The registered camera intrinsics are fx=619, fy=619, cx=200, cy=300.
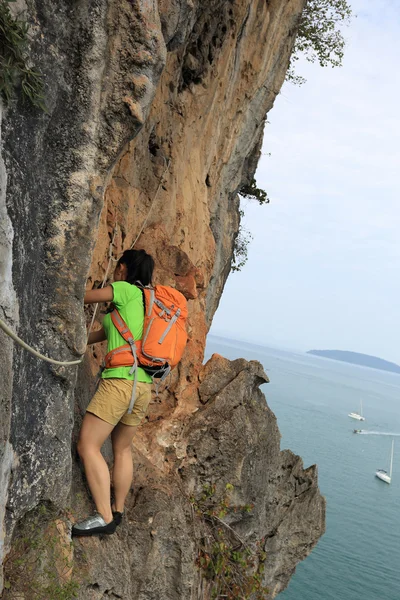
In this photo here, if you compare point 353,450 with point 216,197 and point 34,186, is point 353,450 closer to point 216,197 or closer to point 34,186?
point 216,197

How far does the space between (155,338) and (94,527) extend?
1.83 metres

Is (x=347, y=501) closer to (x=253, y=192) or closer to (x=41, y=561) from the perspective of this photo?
(x=253, y=192)

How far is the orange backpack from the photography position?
571 cm

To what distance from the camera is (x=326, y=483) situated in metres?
47.5

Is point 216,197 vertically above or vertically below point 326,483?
above

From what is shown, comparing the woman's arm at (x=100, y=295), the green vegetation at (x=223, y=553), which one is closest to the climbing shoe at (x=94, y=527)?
the woman's arm at (x=100, y=295)

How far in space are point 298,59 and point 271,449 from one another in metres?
14.4

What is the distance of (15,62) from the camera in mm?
4223

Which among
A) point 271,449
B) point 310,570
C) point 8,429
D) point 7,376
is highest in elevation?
point 7,376

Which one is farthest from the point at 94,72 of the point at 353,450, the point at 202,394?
the point at 353,450

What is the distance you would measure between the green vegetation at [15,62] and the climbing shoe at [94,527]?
3659 millimetres

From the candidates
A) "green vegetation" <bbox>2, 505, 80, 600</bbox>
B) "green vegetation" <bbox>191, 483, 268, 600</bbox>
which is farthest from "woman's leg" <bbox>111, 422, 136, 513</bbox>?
"green vegetation" <bbox>191, 483, 268, 600</bbox>

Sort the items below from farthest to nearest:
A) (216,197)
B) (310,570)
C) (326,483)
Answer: (326,483), (310,570), (216,197)

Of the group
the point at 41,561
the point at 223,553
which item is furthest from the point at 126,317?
the point at 223,553
